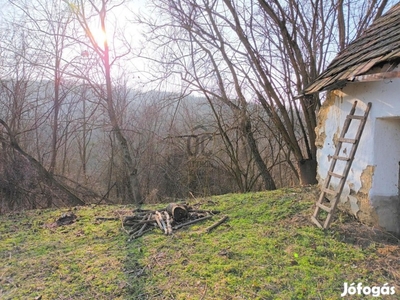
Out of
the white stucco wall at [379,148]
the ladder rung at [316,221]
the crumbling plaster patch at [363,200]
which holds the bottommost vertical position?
the ladder rung at [316,221]

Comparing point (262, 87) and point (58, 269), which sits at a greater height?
point (262, 87)

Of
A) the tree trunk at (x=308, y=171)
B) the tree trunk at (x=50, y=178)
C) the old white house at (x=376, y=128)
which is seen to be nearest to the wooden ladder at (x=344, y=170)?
the old white house at (x=376, y=128)

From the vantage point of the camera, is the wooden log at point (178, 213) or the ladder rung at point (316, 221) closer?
the ladder rung at point (316, 221)

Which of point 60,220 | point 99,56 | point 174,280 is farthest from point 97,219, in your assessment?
point 99,56

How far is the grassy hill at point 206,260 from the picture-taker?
128 inches

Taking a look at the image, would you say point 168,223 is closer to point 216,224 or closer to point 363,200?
point 216,224

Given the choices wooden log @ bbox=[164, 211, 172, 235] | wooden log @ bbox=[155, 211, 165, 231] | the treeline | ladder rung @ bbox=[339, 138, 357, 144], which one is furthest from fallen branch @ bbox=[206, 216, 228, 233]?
the treeline

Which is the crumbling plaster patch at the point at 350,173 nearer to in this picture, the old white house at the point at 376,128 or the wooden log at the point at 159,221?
the old white house at the point at 376,128

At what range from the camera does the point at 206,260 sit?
12.8 ft

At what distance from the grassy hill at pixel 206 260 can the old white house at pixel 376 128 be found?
327 mm

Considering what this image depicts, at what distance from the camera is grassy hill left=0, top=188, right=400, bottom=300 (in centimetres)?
326

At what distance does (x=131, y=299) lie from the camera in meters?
3.12

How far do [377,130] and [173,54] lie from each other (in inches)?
292

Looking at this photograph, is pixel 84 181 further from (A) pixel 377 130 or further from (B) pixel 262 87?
(A) pixel 377 130
